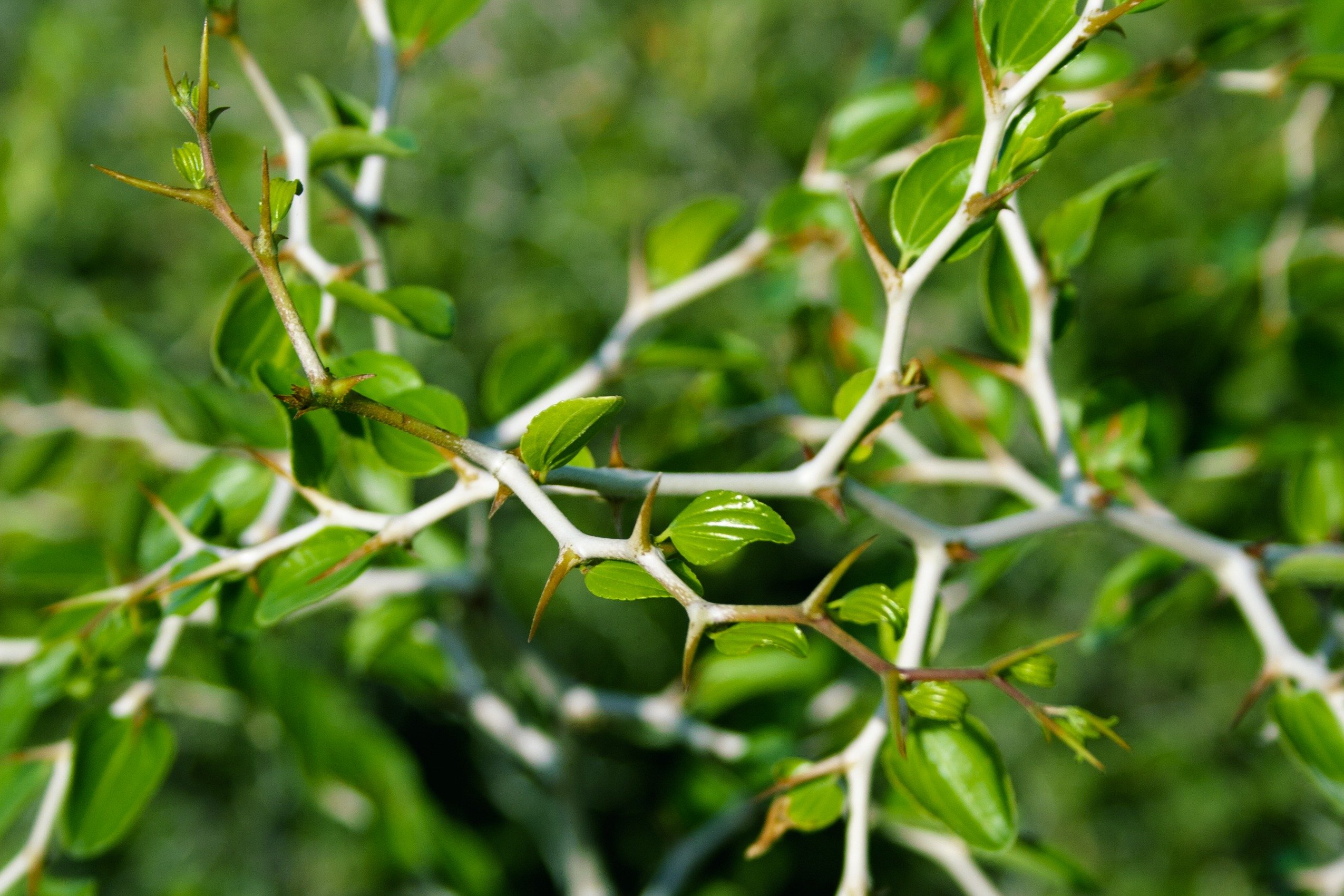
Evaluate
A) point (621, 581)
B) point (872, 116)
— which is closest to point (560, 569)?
point (621, 581)

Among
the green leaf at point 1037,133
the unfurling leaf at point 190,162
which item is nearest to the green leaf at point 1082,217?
the green leaf at point 1037,133

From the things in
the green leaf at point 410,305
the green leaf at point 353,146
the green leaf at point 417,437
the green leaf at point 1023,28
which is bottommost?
the green leaf at point 417,437

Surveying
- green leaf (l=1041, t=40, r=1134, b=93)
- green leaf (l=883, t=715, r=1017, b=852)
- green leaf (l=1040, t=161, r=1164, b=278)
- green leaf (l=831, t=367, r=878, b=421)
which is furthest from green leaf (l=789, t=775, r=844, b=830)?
green leaf (l=1041, t=40, r=1134, b=93)

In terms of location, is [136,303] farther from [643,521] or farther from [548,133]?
[643,521]

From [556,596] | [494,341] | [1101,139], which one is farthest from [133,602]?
[1101,139]

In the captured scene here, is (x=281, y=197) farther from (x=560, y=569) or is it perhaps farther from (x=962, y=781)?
(x=962, y=781)

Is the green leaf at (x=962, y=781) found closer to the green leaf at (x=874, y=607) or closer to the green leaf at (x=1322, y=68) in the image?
the green leaf at (x=874, y=607)

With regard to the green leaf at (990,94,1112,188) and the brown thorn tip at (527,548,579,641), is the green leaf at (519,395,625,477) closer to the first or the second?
the brown thorn tip at (527,548,579,641)
